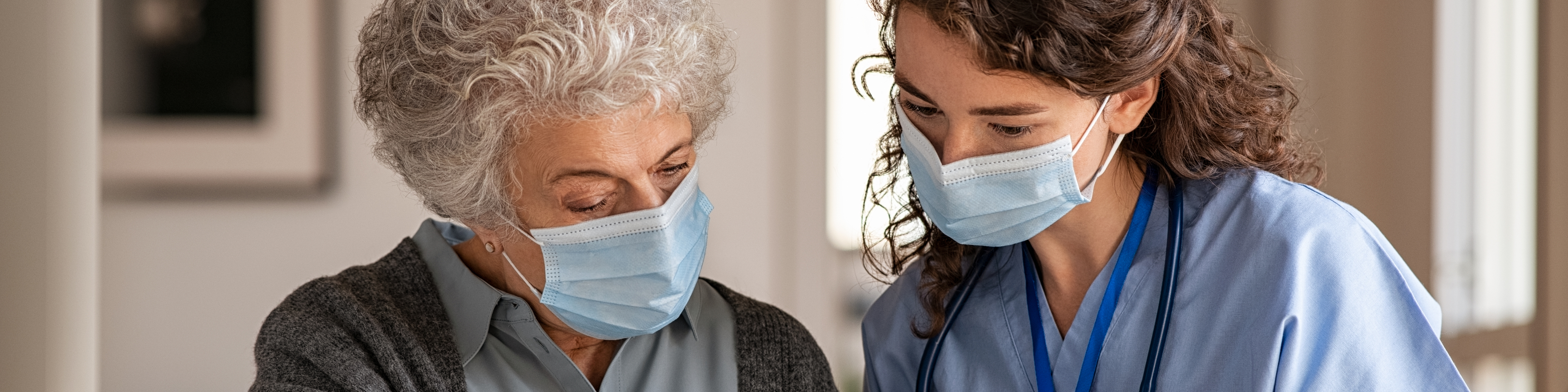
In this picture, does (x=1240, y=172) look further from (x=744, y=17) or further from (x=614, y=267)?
(x=744, y=17)

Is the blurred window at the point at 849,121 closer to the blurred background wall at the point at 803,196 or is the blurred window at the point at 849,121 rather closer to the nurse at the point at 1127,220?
the blurred background wall at the point at 803,196

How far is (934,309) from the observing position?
5.36 feet

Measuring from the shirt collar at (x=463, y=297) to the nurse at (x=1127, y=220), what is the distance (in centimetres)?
38

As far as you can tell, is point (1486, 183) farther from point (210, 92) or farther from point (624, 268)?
point (210, 92)

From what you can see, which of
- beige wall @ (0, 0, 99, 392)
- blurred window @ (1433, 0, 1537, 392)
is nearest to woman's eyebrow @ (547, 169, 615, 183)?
beige wall @ (0, 0, 99, 392)

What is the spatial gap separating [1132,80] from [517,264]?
84 centimetres

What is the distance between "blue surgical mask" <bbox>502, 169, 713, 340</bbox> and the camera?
135cm

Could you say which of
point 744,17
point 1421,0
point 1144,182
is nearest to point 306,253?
point 744,17

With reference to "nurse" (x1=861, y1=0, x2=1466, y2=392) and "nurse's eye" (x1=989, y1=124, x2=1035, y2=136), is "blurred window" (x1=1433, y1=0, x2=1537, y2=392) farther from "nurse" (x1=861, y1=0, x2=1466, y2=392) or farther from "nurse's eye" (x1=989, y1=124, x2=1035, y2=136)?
"nurse's eye" (x1=989, y1=124, x2=1035, y2=136)

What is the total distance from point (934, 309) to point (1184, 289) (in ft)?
1.24

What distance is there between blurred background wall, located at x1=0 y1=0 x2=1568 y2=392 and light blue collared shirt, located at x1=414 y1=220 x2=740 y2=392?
1.40 feet

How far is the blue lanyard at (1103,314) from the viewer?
4.83 feet

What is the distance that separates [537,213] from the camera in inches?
53.9

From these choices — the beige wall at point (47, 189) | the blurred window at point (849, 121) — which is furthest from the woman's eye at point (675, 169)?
the blurred window at point (849, 121)
